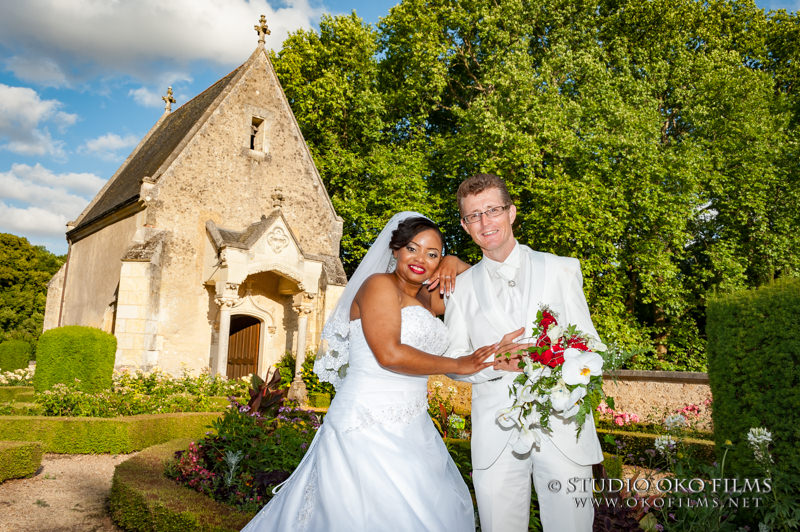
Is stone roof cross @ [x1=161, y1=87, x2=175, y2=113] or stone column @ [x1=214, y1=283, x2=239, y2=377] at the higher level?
stone roof cross @ [x1=161, y1=87, x2=175, y2=113]

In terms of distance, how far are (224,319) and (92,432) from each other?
517 cm

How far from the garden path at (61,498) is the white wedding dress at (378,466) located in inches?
144

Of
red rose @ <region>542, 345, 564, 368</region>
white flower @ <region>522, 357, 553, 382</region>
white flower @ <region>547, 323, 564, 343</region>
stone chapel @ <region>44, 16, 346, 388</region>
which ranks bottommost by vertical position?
white flower @ <region>522, 357, 553, 382</region>

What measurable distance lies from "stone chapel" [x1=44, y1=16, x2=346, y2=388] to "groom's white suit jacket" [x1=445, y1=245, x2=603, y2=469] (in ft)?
39.7

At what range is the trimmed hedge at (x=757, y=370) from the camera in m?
4.84

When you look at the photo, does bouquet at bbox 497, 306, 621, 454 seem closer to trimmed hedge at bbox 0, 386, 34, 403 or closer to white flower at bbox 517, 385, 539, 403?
white flower at bbox 517, 385, 539, 403

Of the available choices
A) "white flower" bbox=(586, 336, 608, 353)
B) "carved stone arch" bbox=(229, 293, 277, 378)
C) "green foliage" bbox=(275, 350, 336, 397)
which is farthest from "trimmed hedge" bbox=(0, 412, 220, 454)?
"white flower" bbox=(586, 336, 608, 353)

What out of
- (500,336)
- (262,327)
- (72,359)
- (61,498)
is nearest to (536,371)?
(500,336)

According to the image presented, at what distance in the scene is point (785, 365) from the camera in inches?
194

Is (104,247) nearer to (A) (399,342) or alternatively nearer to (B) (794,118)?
(A) (399,342)

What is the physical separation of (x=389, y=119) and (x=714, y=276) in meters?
13.0

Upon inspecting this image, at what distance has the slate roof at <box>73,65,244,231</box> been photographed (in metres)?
16.2

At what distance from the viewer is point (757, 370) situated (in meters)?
5.24

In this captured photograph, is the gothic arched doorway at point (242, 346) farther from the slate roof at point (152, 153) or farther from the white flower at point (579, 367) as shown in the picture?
the white flower at point (579, 367)
